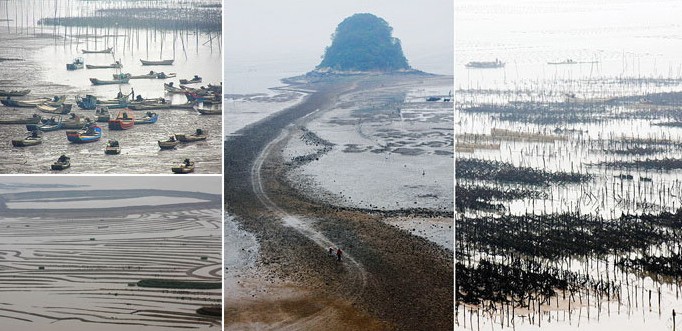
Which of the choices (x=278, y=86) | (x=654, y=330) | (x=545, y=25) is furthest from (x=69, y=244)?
(x=654, y=330)

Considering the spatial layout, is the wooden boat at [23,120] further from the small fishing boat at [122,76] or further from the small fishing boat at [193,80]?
the small fishing boat at [193,80]

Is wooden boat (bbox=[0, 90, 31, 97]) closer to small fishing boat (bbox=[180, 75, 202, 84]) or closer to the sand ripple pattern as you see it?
the sand ripple pattern

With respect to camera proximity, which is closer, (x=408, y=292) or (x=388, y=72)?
(x=408, y=292)

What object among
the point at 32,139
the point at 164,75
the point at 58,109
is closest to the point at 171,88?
the point at 164,75

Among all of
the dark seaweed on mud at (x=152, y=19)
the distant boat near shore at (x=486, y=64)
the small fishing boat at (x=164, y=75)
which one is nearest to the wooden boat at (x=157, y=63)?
the small fishing boat at (x=164, y=75)

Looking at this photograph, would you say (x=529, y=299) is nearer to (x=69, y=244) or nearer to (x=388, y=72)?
(x=388, y=72)

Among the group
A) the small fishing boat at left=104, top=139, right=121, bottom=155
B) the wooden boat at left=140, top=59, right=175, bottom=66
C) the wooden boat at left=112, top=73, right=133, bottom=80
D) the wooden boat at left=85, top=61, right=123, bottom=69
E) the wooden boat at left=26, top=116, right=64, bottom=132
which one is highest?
the wooden boat at left=140, top=59, right=175, bottom=66

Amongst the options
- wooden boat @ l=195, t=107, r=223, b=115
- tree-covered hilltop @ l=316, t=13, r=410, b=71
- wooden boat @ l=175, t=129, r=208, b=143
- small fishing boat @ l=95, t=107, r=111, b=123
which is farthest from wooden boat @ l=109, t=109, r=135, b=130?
tree-covered hilltop @ l=316, t=13, r=410, b=71
